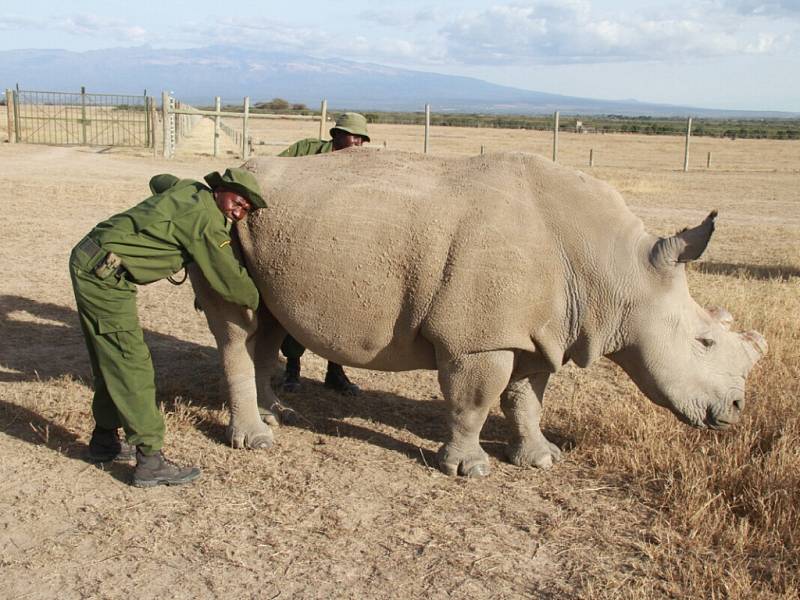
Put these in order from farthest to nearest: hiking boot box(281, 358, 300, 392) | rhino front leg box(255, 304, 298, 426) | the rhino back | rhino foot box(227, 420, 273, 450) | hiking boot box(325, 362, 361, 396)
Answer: hiking boot box(281, 358, 300, 392)
hiking boot box(325, 362, 361, 396)
rhino front leg box(255, 304, 298, 426)
rhino foot box(227, 420, 273, 450)
the rhino back

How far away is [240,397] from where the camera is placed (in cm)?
543

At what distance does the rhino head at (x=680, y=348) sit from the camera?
4.78 m

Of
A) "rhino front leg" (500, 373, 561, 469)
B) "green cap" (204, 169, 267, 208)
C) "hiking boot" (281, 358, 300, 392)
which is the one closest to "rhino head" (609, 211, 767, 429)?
"rhino front leg" (500, 373, 561, 469)

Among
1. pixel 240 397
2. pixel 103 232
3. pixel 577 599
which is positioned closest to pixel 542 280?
pixel 577 599

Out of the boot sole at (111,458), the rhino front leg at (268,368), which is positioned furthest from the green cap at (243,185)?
the boot sole at (111,458)

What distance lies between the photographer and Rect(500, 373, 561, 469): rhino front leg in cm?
530

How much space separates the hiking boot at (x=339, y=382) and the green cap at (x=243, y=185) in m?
2.14

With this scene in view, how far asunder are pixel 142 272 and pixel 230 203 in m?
0.64

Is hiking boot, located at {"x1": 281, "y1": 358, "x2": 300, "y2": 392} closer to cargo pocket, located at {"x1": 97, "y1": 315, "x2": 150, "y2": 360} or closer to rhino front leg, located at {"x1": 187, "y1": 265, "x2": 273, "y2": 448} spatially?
rhino front leg, located at {"x1": 187, "y1": 265, "x2": 273, "y2": 448}

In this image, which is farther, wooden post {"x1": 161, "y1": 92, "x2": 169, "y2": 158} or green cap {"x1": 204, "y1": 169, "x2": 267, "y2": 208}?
wooden post {"x1": 161, "y1": 92, "x2": 169, "y2": 158}

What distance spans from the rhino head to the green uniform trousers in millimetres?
2812

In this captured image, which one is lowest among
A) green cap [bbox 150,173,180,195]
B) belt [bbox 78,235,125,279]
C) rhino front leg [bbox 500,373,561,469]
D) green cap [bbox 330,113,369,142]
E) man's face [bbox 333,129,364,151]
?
rhino front leg [bbox 500,373,561,469]

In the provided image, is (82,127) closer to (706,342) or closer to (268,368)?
(268,368)

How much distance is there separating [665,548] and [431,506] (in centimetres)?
128
